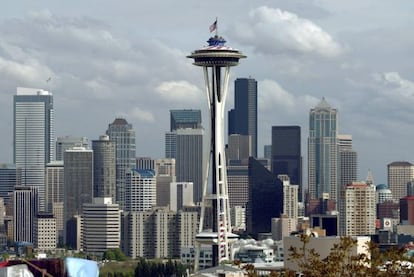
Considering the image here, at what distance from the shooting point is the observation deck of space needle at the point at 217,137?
5271 inches

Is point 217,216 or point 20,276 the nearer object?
point 20,276

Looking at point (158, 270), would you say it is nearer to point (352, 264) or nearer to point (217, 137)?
point (217, 137)

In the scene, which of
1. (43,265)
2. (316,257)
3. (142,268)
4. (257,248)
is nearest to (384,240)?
(257,248)

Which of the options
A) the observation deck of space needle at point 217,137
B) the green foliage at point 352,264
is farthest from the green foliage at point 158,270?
the green foliage at point 352,264

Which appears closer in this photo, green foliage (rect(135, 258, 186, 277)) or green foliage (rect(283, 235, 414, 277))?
green foliage (rect(283, 235, 414, 277))

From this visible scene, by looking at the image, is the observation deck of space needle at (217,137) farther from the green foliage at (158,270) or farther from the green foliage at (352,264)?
the green foliage at (352,264)

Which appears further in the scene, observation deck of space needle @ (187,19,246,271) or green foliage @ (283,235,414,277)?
observation deck of space needle @ (187,19,246,271)

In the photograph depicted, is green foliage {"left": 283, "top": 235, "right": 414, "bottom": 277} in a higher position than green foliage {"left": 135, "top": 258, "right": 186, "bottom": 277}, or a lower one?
higher

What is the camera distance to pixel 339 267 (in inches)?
1155

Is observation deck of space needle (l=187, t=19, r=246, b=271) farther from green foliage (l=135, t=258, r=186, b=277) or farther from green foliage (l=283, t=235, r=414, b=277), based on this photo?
green foliage (l=283, t=235, r=414, b=277)

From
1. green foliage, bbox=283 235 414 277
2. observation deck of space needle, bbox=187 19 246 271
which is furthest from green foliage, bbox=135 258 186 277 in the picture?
green foliage, bbox=283 235 414 277

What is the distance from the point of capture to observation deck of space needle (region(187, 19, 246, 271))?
13388 cm

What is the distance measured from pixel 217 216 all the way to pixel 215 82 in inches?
542

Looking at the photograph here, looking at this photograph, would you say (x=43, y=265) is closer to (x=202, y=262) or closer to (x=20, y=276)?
(x=20, y=276)
